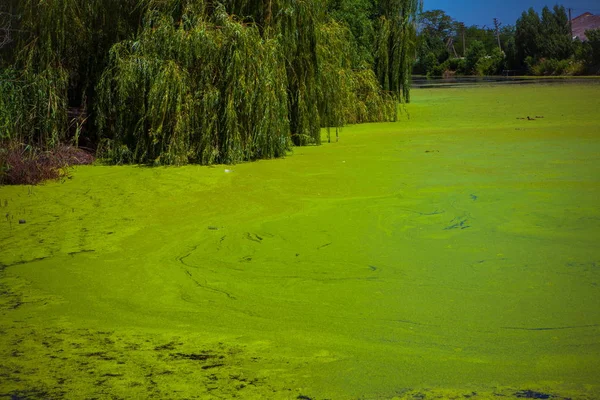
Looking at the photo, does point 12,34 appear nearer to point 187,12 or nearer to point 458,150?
point 187,12

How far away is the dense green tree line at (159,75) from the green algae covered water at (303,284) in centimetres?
71

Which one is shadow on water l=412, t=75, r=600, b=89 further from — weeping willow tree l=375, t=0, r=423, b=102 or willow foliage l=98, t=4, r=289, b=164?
willow foliage l=98, t=4, r=289, b=164

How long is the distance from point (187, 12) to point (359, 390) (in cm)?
667

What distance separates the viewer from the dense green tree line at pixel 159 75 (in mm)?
8195

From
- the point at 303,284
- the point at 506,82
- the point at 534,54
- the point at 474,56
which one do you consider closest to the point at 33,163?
the point at 303,284

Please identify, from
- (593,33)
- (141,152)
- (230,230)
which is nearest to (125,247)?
(230,230)

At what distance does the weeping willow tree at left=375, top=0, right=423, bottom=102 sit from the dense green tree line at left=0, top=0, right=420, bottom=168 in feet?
20.1

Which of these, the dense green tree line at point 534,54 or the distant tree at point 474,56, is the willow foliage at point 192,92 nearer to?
the dense green tree line at point 534,54

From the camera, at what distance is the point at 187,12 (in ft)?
28.2

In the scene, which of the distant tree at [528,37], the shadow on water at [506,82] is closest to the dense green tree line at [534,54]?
the distant tree at [528,37]

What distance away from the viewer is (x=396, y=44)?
51.6ft

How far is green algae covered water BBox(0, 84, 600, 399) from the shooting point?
2.84 m

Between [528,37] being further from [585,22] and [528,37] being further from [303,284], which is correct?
[585,22]

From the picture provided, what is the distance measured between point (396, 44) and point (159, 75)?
8.60 meters
